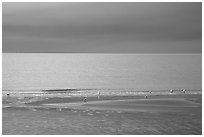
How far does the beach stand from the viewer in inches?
721

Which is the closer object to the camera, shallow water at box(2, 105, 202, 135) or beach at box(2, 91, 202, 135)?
shallow water at box(2, 105, 202, 135)

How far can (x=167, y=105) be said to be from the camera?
94.0 ft

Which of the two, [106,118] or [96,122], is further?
[106,118]

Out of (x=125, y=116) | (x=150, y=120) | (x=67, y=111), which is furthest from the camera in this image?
(x=67, y=111)

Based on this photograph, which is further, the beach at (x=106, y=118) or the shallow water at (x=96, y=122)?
the beach at (x=106, y=118)

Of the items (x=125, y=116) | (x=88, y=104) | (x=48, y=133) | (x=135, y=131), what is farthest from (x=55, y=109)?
(x=135, y=131)

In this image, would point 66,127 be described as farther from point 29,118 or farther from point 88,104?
point 88,104

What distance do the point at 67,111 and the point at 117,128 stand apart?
24.1 feet

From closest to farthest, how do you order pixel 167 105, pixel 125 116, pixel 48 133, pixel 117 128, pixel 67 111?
pixel 48 133
pixel 117 128
pixel 125 116
pixel 67 111
pixel 167 105

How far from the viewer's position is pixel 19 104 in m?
28.9

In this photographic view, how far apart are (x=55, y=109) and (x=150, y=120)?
922 centimetres

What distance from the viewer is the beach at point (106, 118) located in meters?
18.3

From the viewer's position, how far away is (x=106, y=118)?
22.2 metres

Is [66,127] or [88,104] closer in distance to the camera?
[66,127]
